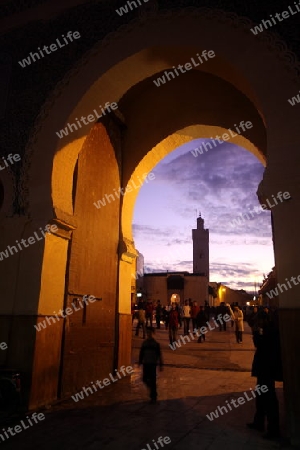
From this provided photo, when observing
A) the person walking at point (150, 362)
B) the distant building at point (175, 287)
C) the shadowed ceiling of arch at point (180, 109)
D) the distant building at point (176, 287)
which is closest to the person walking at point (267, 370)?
the person walking at point (150, 362)

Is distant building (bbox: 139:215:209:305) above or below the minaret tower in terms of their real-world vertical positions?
below

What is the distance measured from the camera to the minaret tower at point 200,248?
43.8m

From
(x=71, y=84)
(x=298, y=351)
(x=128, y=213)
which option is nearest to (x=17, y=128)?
(x=71, y=84)

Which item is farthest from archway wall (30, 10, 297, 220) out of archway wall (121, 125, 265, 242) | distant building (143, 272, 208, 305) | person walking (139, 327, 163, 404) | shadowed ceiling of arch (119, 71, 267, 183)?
distant building (143, 272, 208, 305)

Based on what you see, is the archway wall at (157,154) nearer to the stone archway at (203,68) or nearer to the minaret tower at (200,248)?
the stone archway at (203,68)

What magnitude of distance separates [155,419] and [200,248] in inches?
1610

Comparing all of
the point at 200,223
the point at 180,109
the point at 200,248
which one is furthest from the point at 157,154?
the point at 200,223

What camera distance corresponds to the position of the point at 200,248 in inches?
1761

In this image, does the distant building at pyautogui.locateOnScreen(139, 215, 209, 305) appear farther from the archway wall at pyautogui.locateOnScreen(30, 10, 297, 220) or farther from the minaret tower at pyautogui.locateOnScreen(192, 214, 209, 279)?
the archway wall at pyautogui.locateOnScreen(30, 10, 297, 220)

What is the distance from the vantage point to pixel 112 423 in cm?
411

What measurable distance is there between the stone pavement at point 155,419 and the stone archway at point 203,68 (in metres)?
0.83

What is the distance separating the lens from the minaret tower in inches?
1724

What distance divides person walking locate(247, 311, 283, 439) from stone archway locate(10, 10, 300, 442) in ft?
0.77

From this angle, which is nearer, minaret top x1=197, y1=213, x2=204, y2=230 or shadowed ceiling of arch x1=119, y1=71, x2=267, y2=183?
shadowed ceiling of arch x1=119, y1=71, x2=267, y2=183
